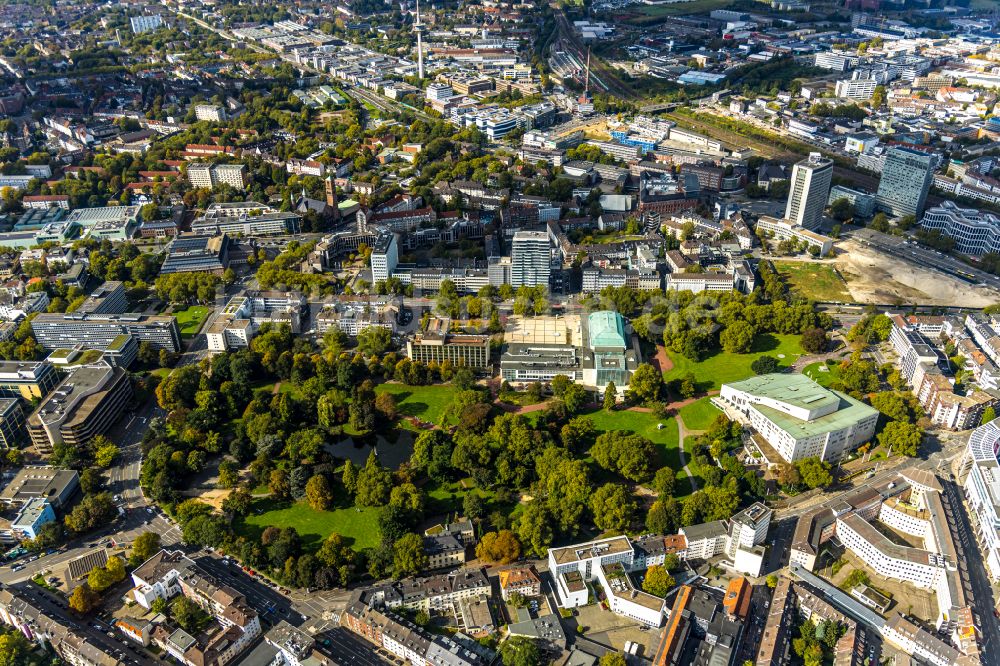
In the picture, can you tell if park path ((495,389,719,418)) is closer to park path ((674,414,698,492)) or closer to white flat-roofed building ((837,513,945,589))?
park path ((674,414,698,492))

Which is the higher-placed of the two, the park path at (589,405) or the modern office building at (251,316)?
the modern office building at (251,316)

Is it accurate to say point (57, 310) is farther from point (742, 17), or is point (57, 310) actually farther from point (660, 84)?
point (742, 17)

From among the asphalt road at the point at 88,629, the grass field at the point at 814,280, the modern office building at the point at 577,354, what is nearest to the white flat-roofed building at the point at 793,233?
the grass field at the point at 814,280

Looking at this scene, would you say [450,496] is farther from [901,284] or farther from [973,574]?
[901,284]

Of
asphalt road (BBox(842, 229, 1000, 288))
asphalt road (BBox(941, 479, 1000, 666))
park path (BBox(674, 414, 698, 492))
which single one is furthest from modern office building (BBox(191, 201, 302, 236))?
asphalt road (BBox(941, 479, 1000, 666))

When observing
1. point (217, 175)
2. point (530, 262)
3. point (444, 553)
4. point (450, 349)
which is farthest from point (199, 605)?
point (217, 175)

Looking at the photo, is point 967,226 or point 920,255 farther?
point 967,226

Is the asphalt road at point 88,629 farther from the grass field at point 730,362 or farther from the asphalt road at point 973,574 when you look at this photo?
the asphalt road at point 973,574

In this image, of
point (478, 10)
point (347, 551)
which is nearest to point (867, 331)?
point (347, 551)
